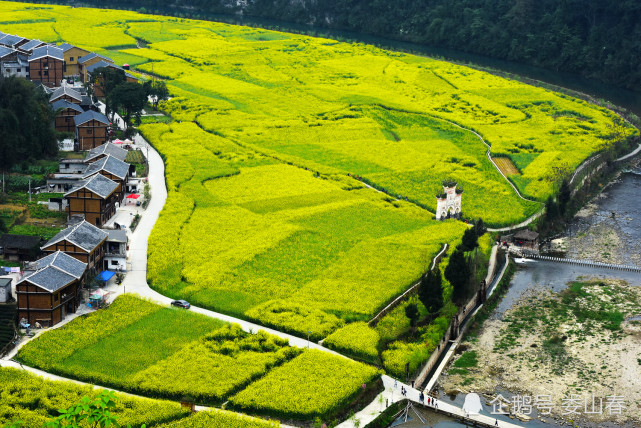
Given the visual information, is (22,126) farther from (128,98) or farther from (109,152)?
(128,98)

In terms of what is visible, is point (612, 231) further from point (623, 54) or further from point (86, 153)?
point (623, 54)

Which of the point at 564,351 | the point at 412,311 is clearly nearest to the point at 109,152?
the point at 412,311

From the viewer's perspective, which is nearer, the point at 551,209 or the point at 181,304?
the point at 181,304

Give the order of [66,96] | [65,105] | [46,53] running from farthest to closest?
1. [46,53]
2. [66,96]
3. [65,105]

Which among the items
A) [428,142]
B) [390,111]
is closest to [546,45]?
[390,111]

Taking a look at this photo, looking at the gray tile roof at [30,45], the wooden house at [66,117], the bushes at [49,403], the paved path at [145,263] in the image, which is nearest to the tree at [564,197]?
the paved path at [145,263]
